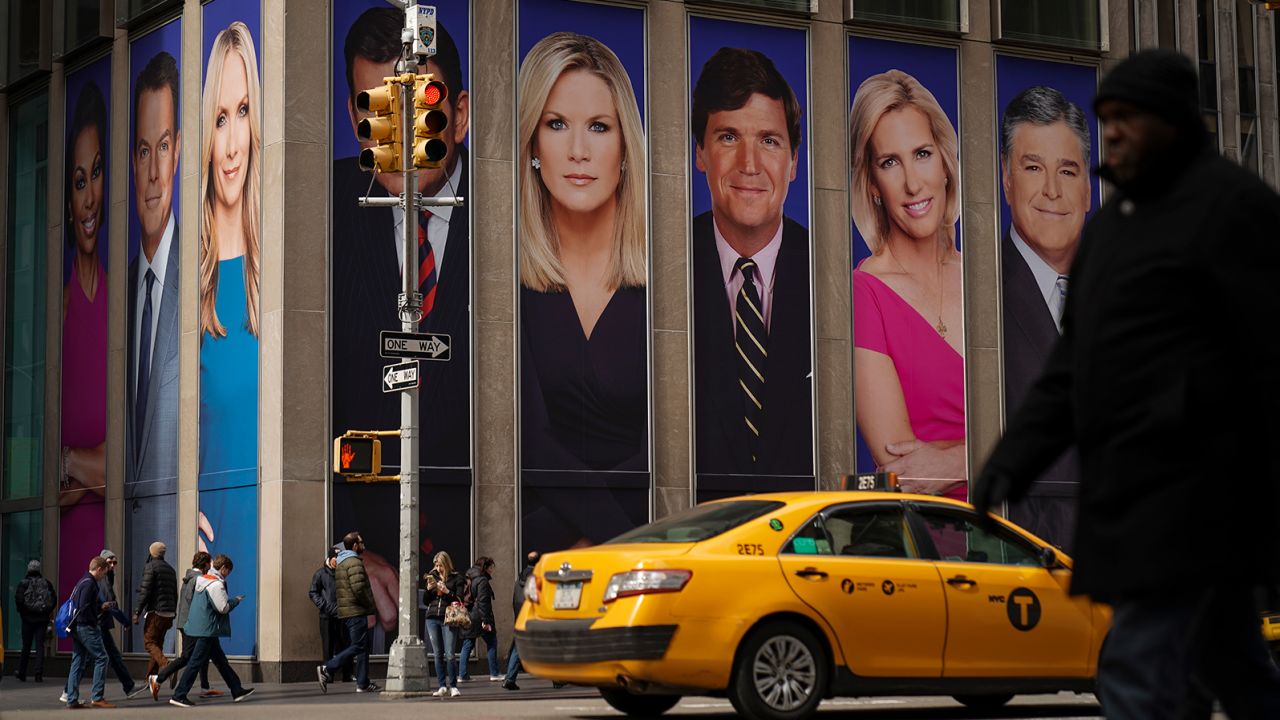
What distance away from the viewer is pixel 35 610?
28812mm

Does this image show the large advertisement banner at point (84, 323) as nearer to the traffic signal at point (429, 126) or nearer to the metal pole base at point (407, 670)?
the metal pole base at point (407, 670)

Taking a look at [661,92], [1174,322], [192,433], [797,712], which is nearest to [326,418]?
[192,433]

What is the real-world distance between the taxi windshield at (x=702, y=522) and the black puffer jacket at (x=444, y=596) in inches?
345

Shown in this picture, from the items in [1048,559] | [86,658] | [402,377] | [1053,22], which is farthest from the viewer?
[1053,22]

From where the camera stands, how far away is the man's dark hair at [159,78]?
1127 inches

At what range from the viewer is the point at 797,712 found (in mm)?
11812

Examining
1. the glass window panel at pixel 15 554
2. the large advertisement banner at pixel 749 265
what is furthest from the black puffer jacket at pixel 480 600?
the glass window panel at pixel 15 554

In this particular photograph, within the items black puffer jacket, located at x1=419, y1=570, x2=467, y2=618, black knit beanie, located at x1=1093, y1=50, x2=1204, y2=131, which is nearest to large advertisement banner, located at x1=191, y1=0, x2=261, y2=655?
black puffer jacket, located at x1=419, y1=570, x2=467, y2=618

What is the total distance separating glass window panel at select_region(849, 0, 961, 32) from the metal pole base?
14739 mm

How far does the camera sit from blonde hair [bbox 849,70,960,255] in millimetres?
29594

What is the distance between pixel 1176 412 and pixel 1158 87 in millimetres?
795

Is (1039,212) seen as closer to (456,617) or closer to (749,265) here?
(749,265)

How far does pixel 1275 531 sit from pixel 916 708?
1057 cm

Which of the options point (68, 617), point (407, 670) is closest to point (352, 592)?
point (407, 670)
